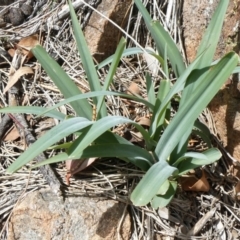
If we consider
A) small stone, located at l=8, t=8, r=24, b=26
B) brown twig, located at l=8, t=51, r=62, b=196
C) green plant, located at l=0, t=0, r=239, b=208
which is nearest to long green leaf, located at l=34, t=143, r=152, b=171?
green plant, located at l=0, t=0, r=239, b=208

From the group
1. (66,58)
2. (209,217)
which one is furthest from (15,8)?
(209,217)

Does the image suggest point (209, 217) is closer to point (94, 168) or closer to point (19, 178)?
point (94, 168)

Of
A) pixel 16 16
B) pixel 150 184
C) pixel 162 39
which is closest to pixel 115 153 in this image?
pixel 150 184

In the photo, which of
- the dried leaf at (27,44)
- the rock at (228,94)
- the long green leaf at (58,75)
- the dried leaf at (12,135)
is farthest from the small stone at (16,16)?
the rock at (228,94)

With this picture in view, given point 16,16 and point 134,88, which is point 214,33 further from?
point 16,16

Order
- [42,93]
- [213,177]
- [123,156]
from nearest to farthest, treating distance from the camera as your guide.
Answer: [123,156]
[213,177]
[42,93]
